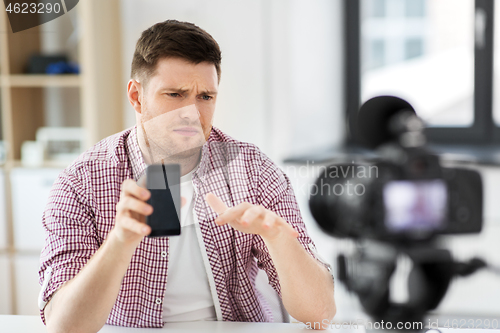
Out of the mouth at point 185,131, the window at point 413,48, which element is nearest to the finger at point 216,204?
the mouth at point 185,131

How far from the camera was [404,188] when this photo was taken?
0.93m

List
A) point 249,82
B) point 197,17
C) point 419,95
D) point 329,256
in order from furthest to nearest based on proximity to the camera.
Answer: point 419,95
point 249,82
point 197,17
point 329,256

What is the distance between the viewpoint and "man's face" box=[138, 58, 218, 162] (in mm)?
762

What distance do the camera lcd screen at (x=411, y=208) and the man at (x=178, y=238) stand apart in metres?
0.17

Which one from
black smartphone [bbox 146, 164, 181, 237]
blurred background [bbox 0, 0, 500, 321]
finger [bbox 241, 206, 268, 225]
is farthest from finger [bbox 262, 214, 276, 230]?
blurred background [bbox 0, 0, 500, 321]

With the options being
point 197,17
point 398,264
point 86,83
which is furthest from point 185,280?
point 86,83

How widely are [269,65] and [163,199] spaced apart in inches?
44.1

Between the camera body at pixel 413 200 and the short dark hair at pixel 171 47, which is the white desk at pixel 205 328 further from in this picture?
the short dark hair at pixel 171 47

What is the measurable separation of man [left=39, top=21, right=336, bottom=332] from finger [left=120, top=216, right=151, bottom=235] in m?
0.06

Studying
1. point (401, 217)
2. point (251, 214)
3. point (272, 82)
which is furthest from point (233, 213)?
point (272, 82)

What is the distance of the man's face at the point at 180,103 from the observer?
2.50 feet

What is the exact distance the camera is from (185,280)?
0.86 metres

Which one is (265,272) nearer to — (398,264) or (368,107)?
(398,264)

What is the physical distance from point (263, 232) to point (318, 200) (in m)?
Result: 0.51
